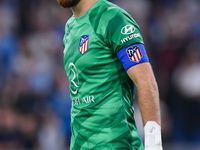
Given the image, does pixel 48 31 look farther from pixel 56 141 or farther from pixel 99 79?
pixel 99 79

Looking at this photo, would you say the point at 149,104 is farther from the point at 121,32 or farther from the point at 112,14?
the point at 112,14

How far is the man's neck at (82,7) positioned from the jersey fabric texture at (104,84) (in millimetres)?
47

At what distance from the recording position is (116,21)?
8.96ft

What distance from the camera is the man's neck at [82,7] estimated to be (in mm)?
2990

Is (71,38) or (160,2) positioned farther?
(160,2)

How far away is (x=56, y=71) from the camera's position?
28.5ft

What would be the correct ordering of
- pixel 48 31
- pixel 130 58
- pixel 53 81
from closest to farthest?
pixel 130 58
pixel 53 81
pixel 48 31

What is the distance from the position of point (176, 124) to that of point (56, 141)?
218 centimetres

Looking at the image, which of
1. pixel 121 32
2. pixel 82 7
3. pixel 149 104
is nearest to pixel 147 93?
pixel 149 104

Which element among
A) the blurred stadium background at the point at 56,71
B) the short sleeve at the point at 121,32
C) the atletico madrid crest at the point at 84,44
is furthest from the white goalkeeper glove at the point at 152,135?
the blurred stadium background at the point at 56,71

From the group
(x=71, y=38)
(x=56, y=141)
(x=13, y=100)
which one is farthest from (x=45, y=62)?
(x=71, y=38)

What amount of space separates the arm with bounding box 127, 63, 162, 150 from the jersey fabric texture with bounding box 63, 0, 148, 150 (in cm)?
21

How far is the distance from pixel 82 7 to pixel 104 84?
0.57 m

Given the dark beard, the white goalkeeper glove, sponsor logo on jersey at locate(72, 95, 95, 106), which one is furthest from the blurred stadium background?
the white goalkeeper glove
